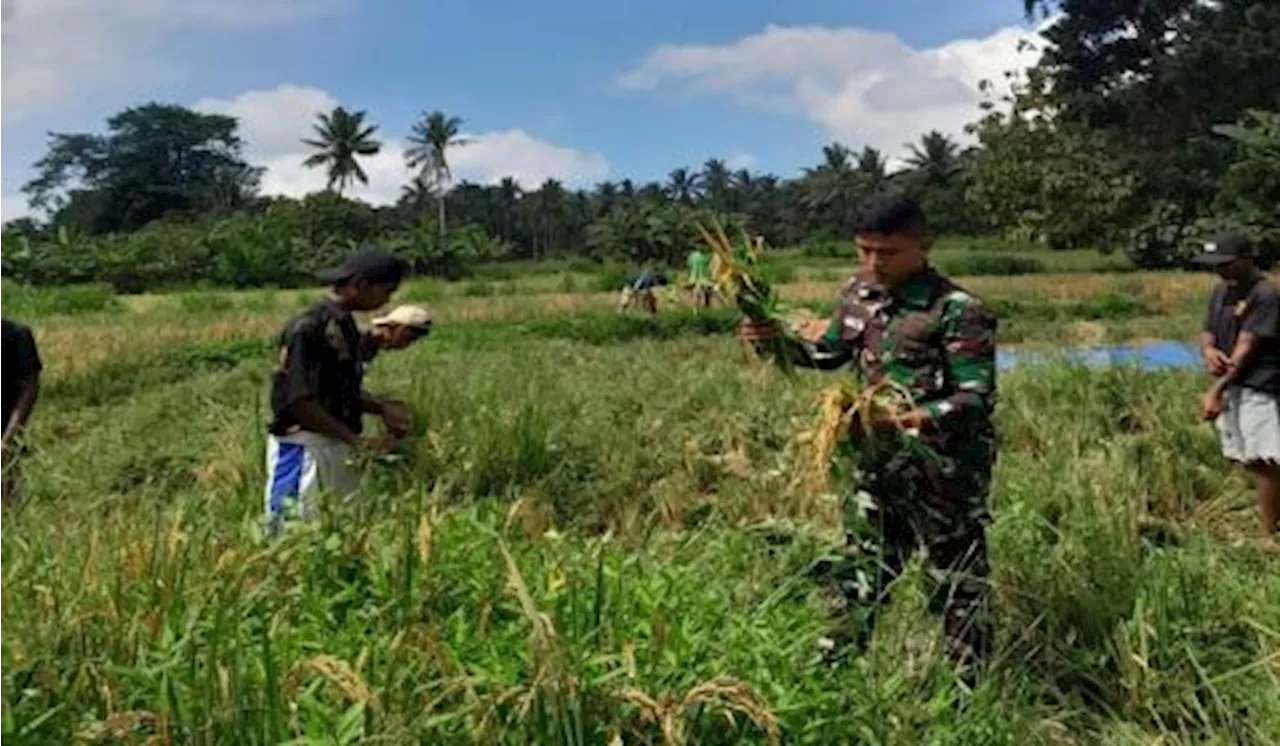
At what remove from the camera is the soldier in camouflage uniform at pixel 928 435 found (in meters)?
3.28

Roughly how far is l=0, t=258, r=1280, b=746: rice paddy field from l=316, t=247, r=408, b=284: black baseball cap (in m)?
0.57

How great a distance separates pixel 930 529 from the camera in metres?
3.38

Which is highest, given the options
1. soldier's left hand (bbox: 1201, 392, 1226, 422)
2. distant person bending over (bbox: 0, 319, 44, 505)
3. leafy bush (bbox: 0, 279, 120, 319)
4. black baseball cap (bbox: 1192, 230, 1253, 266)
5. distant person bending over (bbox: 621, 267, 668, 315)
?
black baseball cap (bbox: 1192, 230, 1253, 266)

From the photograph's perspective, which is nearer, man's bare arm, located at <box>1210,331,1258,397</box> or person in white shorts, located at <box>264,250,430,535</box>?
person in white shorts, located at <box>264,250,430,535</box>

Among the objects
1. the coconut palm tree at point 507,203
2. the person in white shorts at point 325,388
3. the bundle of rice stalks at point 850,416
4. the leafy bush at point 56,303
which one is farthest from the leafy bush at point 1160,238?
the coconut palm tree at point 507,203

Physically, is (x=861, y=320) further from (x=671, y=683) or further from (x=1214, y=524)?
(x=1214, y=524)

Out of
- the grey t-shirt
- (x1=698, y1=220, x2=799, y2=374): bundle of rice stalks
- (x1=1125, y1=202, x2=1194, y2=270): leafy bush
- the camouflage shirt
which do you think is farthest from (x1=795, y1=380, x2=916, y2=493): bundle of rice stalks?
(x1=1125, y1=202, x2=1194, y2=270): leafy bush

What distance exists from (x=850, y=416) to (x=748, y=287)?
688 millimetres

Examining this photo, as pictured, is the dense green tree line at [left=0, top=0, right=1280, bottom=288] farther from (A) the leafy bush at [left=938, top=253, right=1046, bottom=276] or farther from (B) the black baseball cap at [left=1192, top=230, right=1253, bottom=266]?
(B) the black baseball cap at [left=1192, top=230, right=1253, bottom=266]

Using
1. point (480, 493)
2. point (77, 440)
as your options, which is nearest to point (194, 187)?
point (77, 440)

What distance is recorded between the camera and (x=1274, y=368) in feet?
17.5

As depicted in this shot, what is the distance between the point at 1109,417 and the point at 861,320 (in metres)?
3.71

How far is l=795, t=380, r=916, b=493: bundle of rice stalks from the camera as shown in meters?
3.04

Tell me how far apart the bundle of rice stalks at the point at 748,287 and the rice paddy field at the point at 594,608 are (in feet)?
1.75
